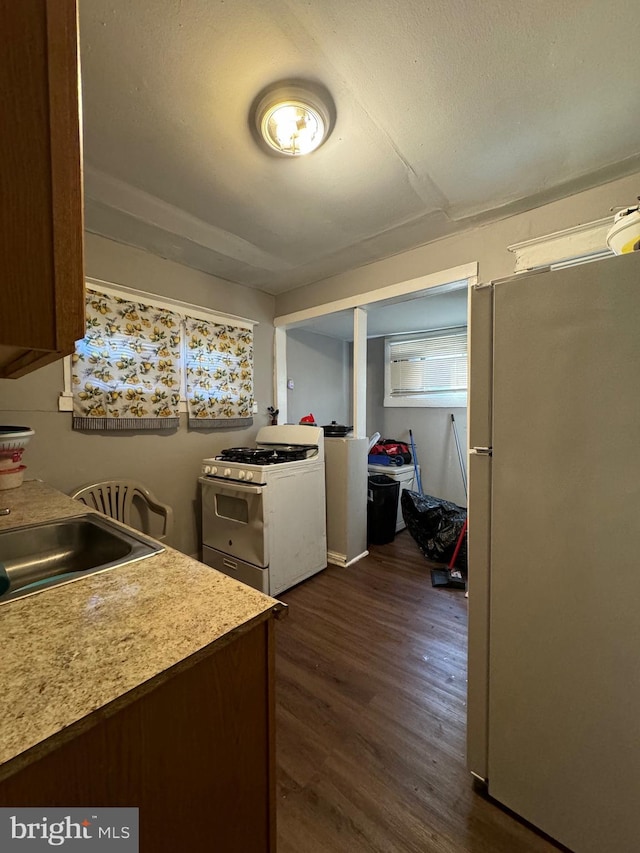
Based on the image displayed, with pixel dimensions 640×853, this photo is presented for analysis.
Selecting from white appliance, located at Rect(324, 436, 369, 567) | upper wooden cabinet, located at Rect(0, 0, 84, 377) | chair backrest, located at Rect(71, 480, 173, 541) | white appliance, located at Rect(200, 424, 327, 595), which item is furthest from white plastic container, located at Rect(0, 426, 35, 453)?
white appliance, located at Rect(324, 436, 369, 567)

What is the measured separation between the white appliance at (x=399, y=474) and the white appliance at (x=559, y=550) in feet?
8.00

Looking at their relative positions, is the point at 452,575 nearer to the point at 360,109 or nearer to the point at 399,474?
the point at 399,474

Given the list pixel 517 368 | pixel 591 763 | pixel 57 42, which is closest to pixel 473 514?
pixel 517 368

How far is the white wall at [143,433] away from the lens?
201 centimetres

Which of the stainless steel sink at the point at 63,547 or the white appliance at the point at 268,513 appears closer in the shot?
the stainless steel sink at the point at 63,547

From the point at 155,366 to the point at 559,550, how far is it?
8.17 ft

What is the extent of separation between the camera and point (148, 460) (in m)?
2.46

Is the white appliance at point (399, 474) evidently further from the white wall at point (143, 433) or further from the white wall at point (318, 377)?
the white wall at point (143, 433)

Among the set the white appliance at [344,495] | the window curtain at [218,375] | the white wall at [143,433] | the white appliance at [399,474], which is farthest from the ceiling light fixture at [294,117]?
the white appliance at [399,474]

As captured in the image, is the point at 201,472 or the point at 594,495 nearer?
the point at 594,495

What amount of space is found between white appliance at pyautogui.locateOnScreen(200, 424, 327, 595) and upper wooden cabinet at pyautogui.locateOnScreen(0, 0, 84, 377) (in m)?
1.76

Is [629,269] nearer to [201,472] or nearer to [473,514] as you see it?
[473,514]

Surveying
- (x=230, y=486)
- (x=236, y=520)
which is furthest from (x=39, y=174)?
(x=236, y=520)

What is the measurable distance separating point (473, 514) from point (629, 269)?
0.77m
